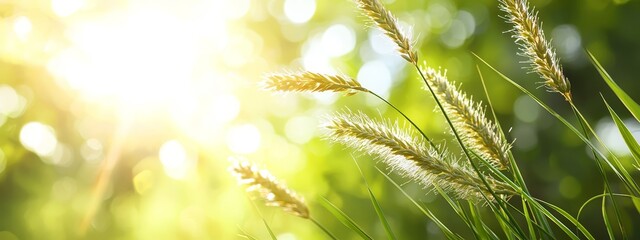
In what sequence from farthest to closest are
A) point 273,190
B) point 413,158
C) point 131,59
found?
1. point 131,59
2. point 413,158
3. point 273,190

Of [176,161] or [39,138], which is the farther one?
[39,138]

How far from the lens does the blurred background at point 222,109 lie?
225 inches

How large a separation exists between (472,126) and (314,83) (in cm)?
30

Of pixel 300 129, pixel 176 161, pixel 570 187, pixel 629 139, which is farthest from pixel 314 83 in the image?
pixel 300 129

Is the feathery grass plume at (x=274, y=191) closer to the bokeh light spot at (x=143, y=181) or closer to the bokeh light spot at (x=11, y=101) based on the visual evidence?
the bokeh light spot at (x=143, y=181)

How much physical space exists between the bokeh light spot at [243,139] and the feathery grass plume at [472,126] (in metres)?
5.18

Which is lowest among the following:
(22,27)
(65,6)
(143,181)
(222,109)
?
(143,181)

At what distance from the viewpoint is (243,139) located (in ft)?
23.6

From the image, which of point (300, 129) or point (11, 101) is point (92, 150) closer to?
point (11, 101)

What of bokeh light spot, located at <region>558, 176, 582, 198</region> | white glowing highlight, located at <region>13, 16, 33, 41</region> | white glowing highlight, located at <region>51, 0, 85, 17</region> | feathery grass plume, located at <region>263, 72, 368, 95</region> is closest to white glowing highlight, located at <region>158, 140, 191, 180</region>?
white glowing highlight, located at <region>13, 16, 33, 41</region>

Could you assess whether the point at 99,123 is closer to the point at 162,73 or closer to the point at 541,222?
the point at 162,73

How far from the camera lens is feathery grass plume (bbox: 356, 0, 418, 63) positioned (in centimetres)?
133

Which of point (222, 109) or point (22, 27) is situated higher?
point (22, 27)

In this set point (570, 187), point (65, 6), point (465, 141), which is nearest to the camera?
point (465, 141)
